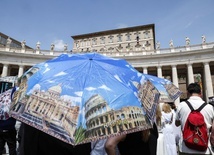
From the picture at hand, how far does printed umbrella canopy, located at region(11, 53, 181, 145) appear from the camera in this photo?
2.17 meters

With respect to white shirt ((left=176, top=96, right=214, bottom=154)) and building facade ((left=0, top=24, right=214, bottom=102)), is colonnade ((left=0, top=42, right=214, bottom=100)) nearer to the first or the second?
building facade ((left=0, top=24, right=214, bottom=102))

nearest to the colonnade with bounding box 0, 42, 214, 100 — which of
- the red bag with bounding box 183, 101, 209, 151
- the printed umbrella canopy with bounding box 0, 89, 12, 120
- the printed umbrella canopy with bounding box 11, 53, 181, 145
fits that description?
the red bag with bounding box 183, 101, 209, 151

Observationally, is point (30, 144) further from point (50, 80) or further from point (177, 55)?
point (177, 55)

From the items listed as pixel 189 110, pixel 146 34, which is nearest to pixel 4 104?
pixel 189 110

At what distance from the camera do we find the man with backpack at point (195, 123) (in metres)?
3.92

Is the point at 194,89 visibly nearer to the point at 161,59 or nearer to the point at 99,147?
the point at 99,147

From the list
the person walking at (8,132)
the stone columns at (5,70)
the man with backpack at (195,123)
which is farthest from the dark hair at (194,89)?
the stone columns at (5,70)

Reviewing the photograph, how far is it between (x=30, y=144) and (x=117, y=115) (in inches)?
55.2

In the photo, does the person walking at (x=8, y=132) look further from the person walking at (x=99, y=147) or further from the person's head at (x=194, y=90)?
the person's head at (x=194, y=90)

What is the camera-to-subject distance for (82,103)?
224 centimetres

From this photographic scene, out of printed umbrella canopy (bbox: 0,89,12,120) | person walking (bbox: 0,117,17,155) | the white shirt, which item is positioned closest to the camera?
the white shirt

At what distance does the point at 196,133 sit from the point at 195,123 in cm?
22

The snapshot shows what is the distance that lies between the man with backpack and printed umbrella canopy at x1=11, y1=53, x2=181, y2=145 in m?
1.83

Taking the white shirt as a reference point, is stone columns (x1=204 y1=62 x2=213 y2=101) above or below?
above
